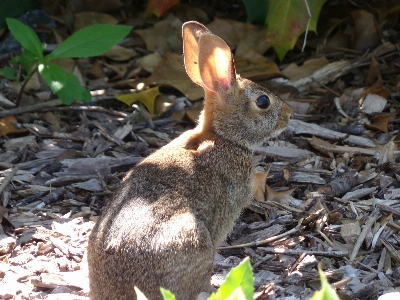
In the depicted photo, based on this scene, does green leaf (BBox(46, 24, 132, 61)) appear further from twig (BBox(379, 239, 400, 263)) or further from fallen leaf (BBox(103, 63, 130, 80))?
twig (BBox(379, 239, 400, 263))

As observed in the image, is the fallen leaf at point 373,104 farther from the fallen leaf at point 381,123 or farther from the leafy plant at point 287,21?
the leafy plant at point 287,21

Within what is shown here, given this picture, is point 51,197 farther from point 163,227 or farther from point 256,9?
point 256,9

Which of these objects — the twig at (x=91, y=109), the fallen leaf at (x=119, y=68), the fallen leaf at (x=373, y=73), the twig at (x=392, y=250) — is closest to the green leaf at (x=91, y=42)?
the twig at (x=91, y=109)

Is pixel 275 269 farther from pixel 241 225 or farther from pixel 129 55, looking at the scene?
pixel 129 55

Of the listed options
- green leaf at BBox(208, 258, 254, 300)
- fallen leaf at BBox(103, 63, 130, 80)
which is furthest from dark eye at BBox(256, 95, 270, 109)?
fallen leaf at BBox(103, 63, 130, 80)

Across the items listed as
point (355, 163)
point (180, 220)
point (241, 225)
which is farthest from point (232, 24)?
point (180, 220)
